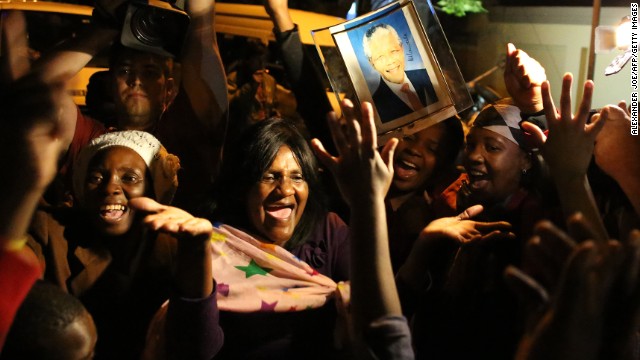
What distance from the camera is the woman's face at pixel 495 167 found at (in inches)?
104

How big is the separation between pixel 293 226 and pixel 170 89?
3.58 feet

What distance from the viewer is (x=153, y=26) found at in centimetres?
253

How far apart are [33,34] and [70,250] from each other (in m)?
4.03

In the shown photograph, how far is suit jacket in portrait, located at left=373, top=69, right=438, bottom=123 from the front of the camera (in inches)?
102

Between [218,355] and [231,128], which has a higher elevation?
[231,128]

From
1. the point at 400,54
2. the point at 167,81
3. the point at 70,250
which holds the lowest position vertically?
the point at 70,250

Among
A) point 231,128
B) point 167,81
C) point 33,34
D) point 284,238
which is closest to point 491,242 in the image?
point 284,238

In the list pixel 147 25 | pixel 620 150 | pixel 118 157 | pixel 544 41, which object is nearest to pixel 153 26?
pixel 147 25

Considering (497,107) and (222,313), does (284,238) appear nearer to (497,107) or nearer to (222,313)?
(222,313)

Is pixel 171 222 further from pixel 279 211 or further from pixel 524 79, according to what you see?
pixel 524 79

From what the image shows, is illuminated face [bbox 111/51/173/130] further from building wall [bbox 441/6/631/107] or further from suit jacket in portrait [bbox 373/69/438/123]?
building wall [bbox 441/6/631/107]

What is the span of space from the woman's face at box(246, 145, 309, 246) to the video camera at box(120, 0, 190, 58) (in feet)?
1.98

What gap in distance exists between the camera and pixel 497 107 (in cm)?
275

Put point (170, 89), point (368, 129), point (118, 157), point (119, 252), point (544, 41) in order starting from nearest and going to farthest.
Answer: point (368, 129), point (119, 252), point (118, 157), point (170, 89), point (544, 41)
